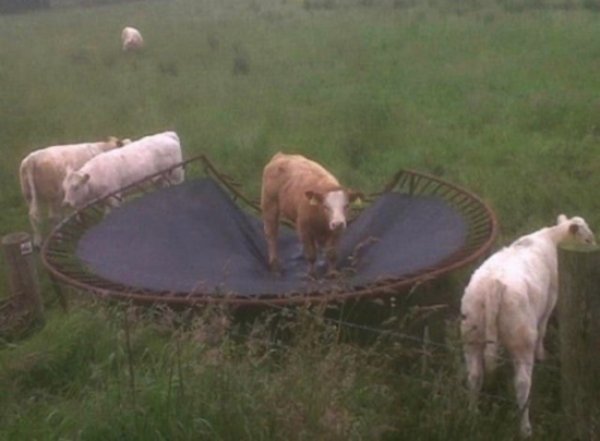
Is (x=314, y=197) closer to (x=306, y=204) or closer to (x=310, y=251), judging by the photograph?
(x=306, y=204)

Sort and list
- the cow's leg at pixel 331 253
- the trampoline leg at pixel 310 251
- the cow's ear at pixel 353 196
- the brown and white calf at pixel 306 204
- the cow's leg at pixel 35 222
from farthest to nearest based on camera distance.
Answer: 1. the cow's leg at pixel 35 222
2. the trampoline leg at pixel 310 251
3. the cow's leg at pixel 331 253
4. the cow's ear at pixel 353 196
5. the brown and white calf at pixel 306 204

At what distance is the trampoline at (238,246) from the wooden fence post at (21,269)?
0.29m

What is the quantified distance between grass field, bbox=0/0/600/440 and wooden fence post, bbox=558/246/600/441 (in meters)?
0.31

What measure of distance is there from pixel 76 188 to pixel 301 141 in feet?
→ 11.4

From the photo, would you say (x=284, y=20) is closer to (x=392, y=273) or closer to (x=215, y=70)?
(x=215, y=70)

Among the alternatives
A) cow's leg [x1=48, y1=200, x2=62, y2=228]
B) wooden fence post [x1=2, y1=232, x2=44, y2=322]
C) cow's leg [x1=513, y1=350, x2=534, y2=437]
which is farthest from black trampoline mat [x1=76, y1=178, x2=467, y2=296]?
cow's leg [x1=48, y1=200, x2=62, y2=228]

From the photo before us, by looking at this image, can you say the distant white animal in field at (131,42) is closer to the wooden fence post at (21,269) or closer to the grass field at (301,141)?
the grass field at (301,141)

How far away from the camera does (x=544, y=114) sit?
12250 mm

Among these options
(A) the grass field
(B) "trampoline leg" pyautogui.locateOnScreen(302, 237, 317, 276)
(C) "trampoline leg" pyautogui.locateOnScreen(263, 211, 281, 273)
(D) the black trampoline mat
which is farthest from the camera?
(C) "trampoline leg" pyautogui.locateOnScreen(263, 211, 281, 273)

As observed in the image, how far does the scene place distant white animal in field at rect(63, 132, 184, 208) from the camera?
949 centimetres

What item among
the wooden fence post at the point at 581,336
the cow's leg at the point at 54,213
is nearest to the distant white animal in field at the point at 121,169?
the cow's leg at the point at 54,213

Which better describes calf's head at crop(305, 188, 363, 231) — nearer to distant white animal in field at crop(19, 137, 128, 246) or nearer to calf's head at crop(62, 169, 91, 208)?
calf's head at crop(62, 169, 91, 208)

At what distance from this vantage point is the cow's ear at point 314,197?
23.9 feet

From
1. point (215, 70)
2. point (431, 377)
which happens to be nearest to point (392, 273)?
point (431, 377)
